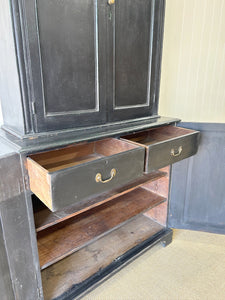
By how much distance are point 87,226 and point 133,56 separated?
111 cm

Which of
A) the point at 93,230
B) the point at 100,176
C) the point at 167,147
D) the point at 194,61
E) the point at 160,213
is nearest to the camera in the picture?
the point at 100,176

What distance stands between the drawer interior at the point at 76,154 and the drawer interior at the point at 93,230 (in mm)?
245

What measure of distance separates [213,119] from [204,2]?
2.72ft

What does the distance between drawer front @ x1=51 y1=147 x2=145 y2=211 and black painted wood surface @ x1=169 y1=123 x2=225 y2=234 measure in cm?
81

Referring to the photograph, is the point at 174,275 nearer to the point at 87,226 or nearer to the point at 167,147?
Answer: the point at 87,226

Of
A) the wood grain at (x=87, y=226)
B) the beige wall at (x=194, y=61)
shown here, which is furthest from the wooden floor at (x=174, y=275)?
the beige wall at (x=194, y=61)

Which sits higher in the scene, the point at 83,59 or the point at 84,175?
the point at 83,59

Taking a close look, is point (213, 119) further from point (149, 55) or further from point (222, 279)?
point (222, 279)

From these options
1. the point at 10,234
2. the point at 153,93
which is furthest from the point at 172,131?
the point at 10,234

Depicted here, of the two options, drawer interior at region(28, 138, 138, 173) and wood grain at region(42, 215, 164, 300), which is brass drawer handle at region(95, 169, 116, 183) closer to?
drawer interior at region(28, 138, 138, 173)

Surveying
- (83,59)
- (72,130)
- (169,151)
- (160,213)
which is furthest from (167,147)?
(160,213)

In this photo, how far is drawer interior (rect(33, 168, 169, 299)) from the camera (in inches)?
47.7

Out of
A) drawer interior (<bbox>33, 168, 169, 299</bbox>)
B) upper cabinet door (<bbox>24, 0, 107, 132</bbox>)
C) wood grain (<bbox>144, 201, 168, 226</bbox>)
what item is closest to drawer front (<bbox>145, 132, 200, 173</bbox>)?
drawer interior (<bbox>33, 168, 169, 299</bbox>)

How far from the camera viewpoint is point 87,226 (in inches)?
55.9
